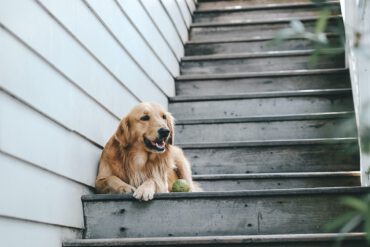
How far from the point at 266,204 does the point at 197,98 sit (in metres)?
1.75

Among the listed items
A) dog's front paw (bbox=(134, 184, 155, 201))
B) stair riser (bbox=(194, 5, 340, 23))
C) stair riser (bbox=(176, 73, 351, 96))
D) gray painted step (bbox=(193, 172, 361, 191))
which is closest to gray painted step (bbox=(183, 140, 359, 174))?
gray painted step (bbox=(193, 172, 361, 191))

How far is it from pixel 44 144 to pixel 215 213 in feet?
2.59

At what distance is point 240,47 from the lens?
4852mm

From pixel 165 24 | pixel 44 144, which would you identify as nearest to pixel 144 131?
pixel 44 144

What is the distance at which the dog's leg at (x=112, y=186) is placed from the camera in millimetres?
2699

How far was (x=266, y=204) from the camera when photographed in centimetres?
251

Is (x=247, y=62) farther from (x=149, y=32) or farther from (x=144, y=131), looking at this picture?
(x=144, y=131)

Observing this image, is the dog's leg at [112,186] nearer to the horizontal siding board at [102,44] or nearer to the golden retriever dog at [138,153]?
the golden retriever dog at [138,153]

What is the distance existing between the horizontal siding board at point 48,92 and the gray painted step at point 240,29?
2288 mm

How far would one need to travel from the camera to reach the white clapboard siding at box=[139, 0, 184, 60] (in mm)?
3902

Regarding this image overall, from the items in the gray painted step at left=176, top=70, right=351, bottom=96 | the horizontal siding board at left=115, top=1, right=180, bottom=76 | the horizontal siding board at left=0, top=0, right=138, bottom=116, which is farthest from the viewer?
the gray painted step at left=176, top=70, right=351, bottom=96

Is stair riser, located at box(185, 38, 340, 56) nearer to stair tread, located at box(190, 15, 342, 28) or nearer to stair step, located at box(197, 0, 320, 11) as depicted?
stair tread, located at box(190, 15, 342, 28)

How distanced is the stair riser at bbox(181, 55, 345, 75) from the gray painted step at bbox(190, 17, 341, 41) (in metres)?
0.40

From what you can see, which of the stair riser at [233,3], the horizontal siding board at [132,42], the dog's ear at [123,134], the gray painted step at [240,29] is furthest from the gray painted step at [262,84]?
the dog's ear at [123,134]
